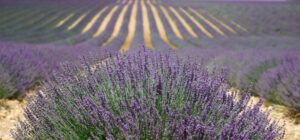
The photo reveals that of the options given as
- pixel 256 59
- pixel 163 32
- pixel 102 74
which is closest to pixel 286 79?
pixel 256 59

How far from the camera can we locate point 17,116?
2.96 m

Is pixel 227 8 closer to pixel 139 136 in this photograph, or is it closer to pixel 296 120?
pixel 296 120

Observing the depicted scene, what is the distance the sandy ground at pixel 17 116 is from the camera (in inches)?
99.2

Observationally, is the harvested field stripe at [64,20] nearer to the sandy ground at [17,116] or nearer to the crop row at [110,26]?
the crop row at [110,26]

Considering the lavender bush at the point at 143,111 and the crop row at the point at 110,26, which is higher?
the crop row at the point at 110,26

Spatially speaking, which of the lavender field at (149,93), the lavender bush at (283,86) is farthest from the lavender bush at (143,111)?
the lavender bush at (283,86)

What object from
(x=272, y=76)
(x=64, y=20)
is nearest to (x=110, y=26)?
(x=64, y=20)

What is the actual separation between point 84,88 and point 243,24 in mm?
25072

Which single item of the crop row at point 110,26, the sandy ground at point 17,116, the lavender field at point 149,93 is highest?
the crop row at point 110,26

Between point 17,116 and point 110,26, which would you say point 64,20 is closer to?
point 110,26

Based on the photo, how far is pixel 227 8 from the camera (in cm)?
3197

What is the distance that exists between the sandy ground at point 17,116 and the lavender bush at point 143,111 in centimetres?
98

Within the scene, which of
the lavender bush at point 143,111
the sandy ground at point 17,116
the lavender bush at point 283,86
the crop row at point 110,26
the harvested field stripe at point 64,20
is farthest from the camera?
the harvested field stripe at point 64,20

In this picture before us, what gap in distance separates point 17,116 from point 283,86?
4086mm
